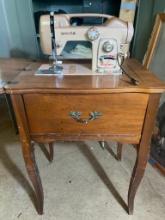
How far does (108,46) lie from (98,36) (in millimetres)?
62

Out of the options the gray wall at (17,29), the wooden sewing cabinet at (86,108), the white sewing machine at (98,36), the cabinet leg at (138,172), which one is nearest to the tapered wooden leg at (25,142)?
the wooden sewing cabinet at (86,108)

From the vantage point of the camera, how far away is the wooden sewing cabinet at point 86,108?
0.74m

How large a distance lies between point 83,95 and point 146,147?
1.26ft

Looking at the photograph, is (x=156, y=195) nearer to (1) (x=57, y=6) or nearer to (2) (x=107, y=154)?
(2) (x=107, y=154)

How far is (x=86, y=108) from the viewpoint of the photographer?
78cm

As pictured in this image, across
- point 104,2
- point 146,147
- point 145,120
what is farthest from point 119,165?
point 104,2

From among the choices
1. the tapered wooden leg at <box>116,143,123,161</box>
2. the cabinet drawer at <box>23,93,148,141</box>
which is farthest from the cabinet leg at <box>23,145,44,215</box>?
the tapered wooden leg at <box>116,143,123,161</box>

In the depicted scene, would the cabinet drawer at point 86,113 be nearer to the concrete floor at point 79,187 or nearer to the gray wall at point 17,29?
the concrete floor at point 79,187

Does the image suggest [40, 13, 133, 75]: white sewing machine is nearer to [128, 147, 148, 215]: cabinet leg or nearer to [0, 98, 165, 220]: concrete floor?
[128, 147, 148, 215]: cabinet leg

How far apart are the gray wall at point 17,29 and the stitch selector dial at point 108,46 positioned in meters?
1.36

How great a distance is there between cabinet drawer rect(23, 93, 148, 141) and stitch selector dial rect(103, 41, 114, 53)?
0.24m

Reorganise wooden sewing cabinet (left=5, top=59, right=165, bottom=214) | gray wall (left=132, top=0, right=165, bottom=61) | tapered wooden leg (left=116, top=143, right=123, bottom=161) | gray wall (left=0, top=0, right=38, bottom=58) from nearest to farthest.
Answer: wooden sewing cabinet (left=5, top=59, right=165, bottom=214) < tapered wooden leg (left=116, top=143, right=123, bottom=161) < gray wall (left=132, top=0, right=165, bottom=61) < gray wall (left=0, top=0, right=38, bottom=58)

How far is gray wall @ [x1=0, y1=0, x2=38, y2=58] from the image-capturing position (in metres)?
1.91

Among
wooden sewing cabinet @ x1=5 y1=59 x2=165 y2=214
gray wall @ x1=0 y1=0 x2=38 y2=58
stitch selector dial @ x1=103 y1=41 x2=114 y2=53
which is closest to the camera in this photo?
wooden sewing cabinet @ x1=5 y1=59 x2=165 y2=214
